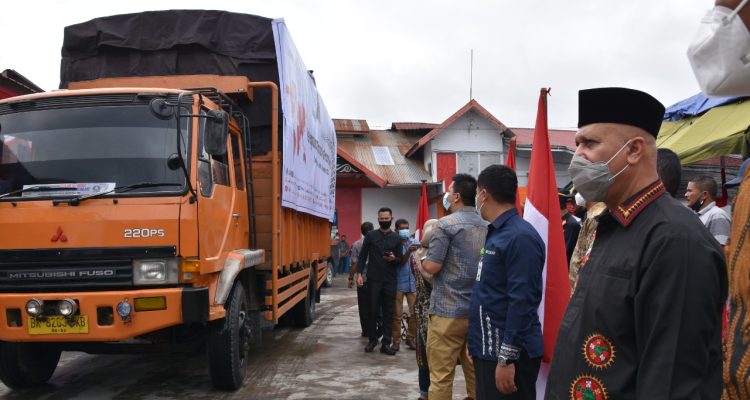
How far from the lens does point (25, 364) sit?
19.2ft

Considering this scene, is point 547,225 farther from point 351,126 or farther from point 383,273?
point 351,126

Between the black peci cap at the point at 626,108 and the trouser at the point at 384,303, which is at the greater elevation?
the black peci cap at the point at 626,108

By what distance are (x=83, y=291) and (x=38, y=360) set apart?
191cm

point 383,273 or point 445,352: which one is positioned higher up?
point 383,273

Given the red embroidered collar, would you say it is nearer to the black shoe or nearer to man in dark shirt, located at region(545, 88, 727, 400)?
man in dark shirt, located at region(545, 88, 727, 400)

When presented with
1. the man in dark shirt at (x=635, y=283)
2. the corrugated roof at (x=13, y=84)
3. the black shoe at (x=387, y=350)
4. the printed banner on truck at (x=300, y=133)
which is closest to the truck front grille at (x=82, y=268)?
the printed banner on truck at (x=300, y=133)

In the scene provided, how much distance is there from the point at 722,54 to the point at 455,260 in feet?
10.7

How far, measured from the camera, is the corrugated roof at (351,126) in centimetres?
2755

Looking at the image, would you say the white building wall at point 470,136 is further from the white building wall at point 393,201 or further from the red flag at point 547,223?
the red flag at point 547,223

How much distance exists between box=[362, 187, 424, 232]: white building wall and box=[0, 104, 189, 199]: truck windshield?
791 inches

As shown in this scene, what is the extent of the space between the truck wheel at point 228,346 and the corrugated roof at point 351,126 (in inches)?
855

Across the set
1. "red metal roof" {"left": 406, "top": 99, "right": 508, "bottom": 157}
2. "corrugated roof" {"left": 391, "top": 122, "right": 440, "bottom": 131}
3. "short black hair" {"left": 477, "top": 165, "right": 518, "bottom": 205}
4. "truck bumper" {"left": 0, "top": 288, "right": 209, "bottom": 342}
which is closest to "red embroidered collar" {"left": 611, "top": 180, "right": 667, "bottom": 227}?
"short black hair" {"left": 477, "top": 165, "right": 518, "bottom": 205}

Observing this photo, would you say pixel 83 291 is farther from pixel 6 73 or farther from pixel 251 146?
pixel 6 73

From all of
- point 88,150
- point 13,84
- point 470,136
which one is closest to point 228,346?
point 88,150
